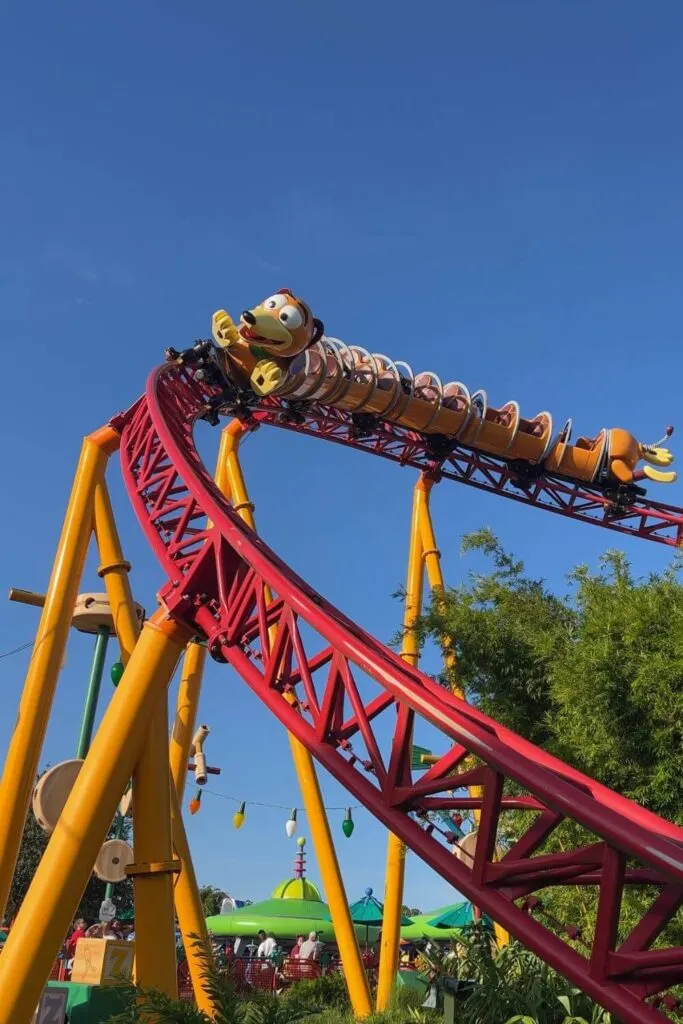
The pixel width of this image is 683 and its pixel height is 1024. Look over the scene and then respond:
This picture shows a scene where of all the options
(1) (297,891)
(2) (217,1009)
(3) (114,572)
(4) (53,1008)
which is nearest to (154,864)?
(2) (217,1009)

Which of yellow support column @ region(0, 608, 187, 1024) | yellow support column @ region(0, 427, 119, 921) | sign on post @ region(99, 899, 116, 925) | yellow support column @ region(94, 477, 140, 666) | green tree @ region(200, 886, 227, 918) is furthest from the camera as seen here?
green tree @ region(200, 886, 227, 918)

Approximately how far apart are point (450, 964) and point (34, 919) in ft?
11.6

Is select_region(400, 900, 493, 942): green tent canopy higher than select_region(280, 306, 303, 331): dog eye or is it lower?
lower

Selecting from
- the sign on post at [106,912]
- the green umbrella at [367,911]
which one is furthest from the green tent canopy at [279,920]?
the sign on post at [106,912]

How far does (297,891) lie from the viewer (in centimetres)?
2412

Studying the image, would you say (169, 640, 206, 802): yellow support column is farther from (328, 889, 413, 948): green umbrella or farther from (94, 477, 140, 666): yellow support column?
(328, 889, 413, 948): green umbrella

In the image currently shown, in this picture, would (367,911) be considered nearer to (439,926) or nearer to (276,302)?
(439,926)

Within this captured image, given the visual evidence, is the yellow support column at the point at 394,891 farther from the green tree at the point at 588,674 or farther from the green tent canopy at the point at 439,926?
the green tent canopy at the point at 439,926

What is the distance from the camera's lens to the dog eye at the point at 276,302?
833 centimetres

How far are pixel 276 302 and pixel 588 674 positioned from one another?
4333mm

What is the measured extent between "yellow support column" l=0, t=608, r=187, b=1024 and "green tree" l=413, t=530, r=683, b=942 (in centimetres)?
340

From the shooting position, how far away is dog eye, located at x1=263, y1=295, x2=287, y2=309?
328 inches

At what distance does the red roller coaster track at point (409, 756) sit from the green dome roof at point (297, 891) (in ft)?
60.5

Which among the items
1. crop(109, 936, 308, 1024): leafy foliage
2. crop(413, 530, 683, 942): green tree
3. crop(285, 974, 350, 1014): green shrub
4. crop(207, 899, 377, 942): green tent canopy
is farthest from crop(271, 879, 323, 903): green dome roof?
crop(109, 936, 308, 1024): leafy foliage
